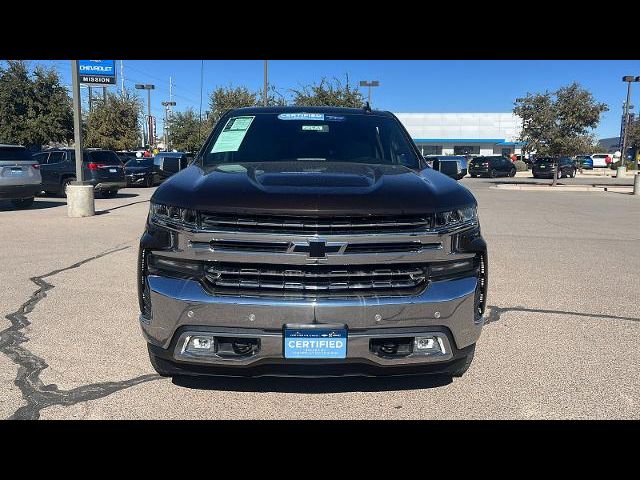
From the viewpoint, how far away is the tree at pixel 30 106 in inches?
1053

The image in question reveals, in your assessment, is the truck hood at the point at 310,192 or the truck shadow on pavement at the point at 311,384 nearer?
the truck hood at the point at 310,192

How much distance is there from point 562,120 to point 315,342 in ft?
90.5

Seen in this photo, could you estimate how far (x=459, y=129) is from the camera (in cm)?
6656

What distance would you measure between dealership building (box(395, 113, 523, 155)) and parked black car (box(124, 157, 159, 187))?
154ft

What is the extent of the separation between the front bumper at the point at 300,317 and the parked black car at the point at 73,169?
1585 centimetres

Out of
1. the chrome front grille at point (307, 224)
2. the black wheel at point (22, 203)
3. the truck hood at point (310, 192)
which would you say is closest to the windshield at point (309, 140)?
the truck hood at point (310, 192)

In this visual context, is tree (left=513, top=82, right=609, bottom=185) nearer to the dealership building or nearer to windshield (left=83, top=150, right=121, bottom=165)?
windshield (left=83, top=150, right=121, bottom=165)

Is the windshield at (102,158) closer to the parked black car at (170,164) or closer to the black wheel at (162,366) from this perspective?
the parked black car at (170,164)

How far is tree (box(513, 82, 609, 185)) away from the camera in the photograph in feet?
85.1

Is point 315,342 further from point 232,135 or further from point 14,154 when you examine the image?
point 14,154

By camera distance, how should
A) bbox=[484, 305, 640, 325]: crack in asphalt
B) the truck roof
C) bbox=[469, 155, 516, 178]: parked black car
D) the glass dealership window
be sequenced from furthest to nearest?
1. the glass dealership window
2. bbox=[469, 155, 516, 178]: parked black car
3. bbox=[484, 305, 640, 325]: crack in asphalt
4. the truck roof

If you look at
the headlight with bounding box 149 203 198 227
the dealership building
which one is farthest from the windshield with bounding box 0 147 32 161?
the dealership building

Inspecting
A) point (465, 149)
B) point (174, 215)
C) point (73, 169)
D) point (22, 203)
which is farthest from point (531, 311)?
point (465, 149)
